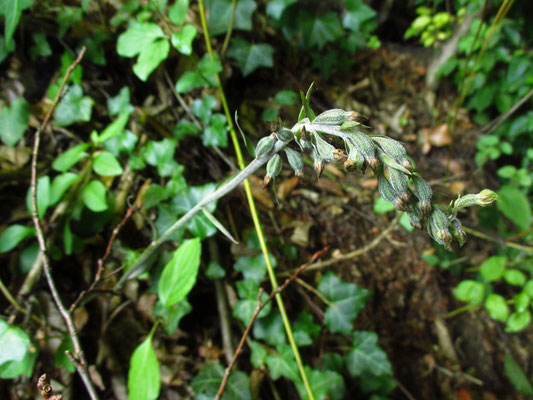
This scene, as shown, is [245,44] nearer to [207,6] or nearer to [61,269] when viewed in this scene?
[207,6]

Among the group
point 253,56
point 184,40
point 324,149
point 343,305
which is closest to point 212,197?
point 324,149

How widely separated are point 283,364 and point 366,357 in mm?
464

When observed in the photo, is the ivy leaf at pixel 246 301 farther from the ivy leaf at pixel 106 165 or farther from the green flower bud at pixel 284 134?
the green flower bud at pixel 284 134

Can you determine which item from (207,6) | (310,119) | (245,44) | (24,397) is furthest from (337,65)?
(24,397)

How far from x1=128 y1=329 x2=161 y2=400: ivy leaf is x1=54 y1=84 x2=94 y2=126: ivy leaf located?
Answer: 1.18 metres

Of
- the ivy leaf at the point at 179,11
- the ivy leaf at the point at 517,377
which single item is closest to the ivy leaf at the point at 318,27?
the ivy leaf at the point at 179,11

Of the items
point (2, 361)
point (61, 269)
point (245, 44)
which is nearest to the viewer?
point (2, 361)

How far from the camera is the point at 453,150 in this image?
9.68 ft

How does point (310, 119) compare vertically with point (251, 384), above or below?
above

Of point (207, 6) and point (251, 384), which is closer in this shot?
point (251, 384)

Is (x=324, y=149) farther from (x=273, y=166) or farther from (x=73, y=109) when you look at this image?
(x=73, y=109)

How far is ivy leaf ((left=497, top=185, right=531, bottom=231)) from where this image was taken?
2.33 metres

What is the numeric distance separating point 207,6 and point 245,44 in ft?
1.03

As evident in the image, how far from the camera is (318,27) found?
2342mm
